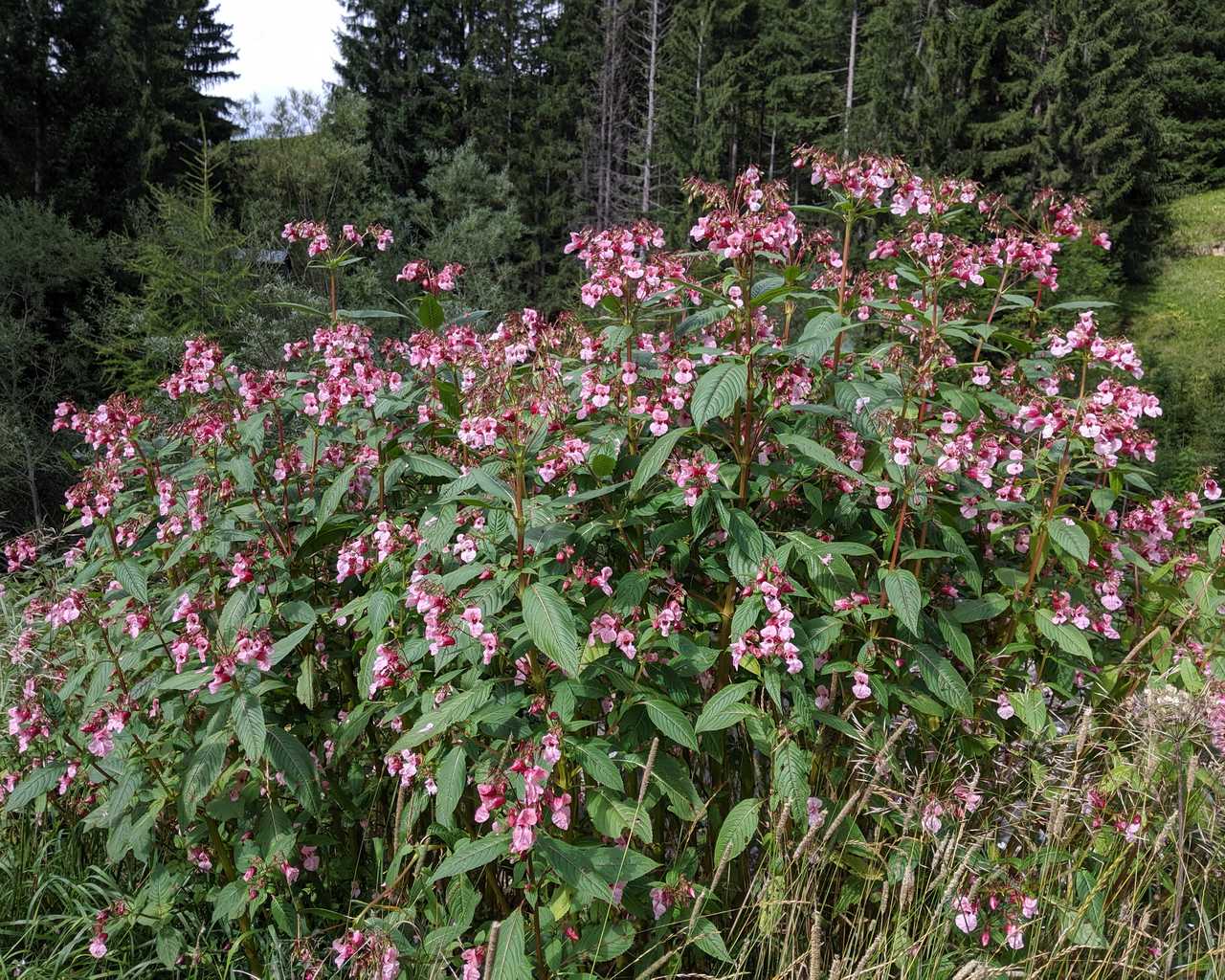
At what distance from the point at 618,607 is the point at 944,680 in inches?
27.9

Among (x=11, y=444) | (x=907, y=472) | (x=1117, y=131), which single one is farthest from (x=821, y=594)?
(x=1117, y=131)

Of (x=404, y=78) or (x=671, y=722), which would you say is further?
(x=404, y=78)

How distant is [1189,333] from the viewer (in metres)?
16.2

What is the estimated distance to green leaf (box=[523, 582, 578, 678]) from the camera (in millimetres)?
1334

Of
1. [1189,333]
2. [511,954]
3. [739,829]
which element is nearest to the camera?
[511,954]

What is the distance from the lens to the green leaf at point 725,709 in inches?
60.0

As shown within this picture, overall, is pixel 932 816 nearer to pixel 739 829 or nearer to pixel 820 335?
pixel 739 829

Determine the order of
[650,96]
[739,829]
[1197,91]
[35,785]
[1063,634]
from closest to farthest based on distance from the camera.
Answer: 1. [739,829]
2. [1063,634]
3. [35,785]
4. [650,96]
5. [1197,91]

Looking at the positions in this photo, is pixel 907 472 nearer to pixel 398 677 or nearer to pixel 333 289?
pixel 398 677

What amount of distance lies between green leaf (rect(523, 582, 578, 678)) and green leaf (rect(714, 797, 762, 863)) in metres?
0.54

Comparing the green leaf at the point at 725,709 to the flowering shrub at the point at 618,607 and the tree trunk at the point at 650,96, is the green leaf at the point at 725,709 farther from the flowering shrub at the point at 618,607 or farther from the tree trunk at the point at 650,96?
the tree trunk at the point at 650,96

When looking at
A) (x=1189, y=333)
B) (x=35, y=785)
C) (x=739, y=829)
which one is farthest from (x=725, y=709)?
(x=1189, y=333)

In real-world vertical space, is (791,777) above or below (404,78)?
below


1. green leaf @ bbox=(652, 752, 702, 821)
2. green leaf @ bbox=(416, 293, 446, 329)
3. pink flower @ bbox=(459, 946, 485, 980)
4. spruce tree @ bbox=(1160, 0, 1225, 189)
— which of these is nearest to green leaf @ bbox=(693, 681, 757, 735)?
green leaf @ bbox=(652, 752, 702, 821)
